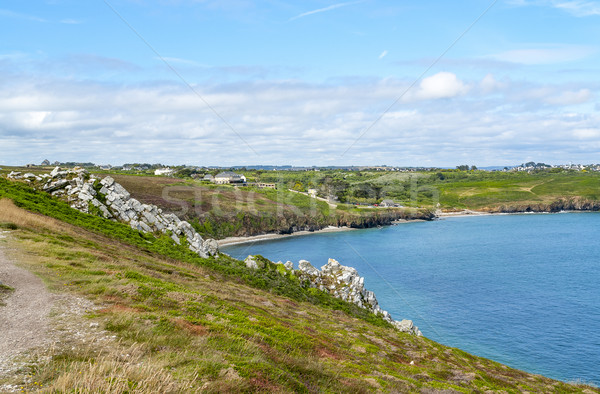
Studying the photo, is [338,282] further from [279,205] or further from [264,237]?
[279,205]

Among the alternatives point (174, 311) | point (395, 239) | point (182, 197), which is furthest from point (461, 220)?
point (174, 311)

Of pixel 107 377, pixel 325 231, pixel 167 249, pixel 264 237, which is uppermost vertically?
pixel 107 377

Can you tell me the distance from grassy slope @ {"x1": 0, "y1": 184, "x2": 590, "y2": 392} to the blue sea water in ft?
60.4

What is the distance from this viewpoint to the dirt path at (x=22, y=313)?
31.7ft

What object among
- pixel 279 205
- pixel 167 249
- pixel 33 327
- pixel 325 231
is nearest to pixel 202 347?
pixel 33 327

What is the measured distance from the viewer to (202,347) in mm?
11188

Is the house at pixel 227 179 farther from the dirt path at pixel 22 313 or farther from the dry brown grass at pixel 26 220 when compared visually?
the dirt path at pixel 22 313

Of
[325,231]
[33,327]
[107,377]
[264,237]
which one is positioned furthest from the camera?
[325,231]

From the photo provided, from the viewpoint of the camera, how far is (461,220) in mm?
168000

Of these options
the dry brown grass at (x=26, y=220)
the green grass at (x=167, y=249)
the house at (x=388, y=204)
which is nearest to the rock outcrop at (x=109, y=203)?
the green grass at (x=167, y=249)

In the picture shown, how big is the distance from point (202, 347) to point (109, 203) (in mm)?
39892

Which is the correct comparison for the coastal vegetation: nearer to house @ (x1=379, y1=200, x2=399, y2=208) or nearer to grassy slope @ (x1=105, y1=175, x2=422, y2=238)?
grassy slope @ (x1=105, y1=175, x2=422, y2=238)

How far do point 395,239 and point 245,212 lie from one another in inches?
2072

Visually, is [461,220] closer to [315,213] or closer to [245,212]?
[315,213]
